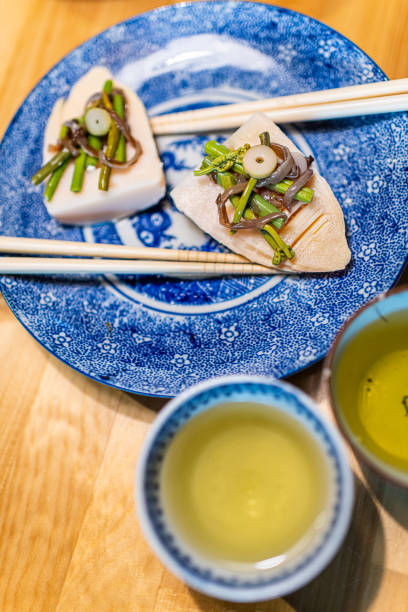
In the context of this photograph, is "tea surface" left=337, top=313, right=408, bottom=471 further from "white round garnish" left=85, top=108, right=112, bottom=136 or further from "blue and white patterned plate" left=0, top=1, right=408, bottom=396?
"white round garnish" left=85, top=108, right=112, bottom=136

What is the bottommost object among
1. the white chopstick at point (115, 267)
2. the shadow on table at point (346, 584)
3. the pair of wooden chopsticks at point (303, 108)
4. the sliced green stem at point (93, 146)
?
the shadow on table at point (346, 584)

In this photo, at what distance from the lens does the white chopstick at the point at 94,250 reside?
5.17 ft

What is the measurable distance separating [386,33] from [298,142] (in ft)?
1.70

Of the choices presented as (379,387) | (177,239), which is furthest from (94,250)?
(379,387)

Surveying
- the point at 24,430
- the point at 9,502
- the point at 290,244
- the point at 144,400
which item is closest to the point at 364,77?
the point at 290,244

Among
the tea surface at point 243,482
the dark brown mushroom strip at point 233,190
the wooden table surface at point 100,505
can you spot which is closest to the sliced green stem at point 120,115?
the dark brown mushroom strip at point 233,190

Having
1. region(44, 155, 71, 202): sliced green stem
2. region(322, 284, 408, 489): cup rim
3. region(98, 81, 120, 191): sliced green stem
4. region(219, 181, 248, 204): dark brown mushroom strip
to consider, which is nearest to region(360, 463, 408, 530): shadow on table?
region(322, 284, 408, 489): cup rim

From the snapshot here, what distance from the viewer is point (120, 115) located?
169 cm

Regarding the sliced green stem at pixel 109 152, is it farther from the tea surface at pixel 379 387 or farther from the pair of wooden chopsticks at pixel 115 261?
the tea surface at pixel 379 387

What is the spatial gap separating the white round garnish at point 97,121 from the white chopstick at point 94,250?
14.5 inches

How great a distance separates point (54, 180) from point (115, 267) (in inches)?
15.7

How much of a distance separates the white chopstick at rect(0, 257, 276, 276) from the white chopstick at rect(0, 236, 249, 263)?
30 mm

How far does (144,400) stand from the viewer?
1.54 metres

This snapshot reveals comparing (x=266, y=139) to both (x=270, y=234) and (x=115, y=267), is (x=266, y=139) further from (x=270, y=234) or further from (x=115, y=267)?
(x=115, y=267)
